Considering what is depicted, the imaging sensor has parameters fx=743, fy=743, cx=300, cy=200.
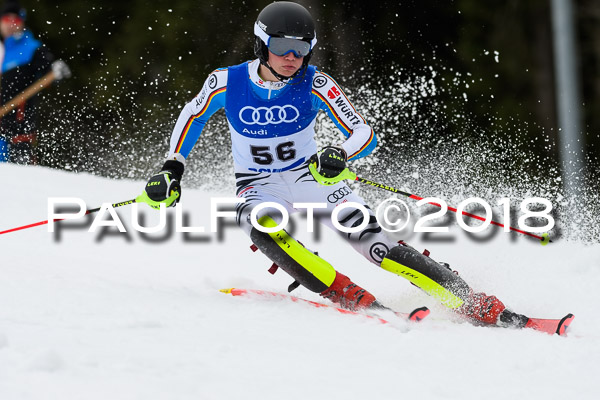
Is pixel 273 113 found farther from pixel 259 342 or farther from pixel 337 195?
pixel 259 342

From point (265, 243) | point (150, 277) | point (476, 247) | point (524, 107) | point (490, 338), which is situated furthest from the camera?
point (524, 107)

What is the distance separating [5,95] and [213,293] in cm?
517

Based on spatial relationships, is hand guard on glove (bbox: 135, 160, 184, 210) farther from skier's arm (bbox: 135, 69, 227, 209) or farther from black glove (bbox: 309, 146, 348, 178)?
black glove (bbox: 309, 146, 348, 178)

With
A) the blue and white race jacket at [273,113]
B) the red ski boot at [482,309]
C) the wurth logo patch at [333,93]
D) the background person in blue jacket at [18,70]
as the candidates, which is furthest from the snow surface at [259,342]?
the background person in blue jacket at [18,70]

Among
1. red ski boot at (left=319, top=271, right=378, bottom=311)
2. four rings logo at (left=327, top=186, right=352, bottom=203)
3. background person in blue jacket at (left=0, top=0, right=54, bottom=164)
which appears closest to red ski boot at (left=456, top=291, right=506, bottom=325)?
red ski boot at (left=319, top=271, right=378, bottom=311)

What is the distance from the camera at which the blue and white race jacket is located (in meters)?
3.92

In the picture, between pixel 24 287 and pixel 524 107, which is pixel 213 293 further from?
pixel 524 107

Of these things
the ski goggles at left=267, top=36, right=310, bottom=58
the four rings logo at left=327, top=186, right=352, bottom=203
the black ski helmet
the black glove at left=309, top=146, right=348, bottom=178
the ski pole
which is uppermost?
the ski pole

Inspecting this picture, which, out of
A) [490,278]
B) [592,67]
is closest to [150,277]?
[490,278]

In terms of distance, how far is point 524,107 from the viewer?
16.0 meters

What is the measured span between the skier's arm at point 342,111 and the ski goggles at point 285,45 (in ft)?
0.77

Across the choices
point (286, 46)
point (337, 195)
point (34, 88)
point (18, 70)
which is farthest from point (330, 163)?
point (18, 70)

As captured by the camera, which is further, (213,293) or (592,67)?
(592,67)

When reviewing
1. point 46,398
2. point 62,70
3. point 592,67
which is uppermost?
point 592,67
